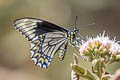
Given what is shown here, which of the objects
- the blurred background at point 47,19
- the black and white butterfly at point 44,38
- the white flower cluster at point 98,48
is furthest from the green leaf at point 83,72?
the blurred background at point 47,19

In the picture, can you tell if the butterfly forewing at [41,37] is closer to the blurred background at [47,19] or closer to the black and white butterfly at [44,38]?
the black and white butterfly at [44,38]

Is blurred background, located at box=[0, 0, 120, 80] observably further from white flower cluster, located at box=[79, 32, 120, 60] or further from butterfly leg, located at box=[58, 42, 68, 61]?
white flower cluster, located at box=[79, 32, 120, 60]

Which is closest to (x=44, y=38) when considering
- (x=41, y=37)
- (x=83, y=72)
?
(x=41, y=37)

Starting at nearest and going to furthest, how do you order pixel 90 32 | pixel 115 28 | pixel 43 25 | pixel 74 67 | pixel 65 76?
pixel 74 67
pixel 43 25
pixel 65 76
pixel 90 32
pixel 115 28

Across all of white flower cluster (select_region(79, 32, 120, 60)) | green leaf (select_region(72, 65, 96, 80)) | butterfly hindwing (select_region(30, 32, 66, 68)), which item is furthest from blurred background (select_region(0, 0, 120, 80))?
green leaf (select_region(72, 65, 96, 80))

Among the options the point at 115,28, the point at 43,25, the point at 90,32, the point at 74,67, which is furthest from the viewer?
the point at 115,28

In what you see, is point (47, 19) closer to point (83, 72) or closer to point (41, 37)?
point (41, 37)

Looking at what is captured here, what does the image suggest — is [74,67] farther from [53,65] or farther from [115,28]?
[115,28]

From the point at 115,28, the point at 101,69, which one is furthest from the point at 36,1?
the point at 101,69
